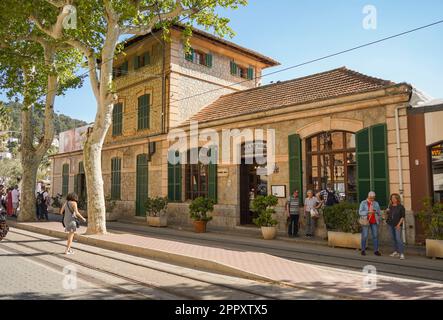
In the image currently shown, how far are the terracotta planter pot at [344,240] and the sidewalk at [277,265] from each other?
42cm

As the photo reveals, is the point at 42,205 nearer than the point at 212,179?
No

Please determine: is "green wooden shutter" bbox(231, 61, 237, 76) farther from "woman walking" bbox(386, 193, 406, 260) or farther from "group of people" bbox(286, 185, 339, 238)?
"woman walking" bbox(386, 193, 406, 260)

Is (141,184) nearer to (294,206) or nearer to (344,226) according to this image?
(294,206)

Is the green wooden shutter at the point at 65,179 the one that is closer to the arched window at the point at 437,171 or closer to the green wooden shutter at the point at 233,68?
the green wooden shutter at the point at 233,68

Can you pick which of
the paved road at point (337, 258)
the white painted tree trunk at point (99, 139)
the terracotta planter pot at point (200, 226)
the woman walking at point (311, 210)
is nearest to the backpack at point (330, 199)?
the woman walking at point (311, 210)

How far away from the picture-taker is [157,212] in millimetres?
16641

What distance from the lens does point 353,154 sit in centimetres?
1199

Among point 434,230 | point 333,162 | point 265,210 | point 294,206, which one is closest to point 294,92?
point 333,162

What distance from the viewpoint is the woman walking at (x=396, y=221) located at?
8.91 m

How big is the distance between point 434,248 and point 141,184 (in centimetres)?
1427
